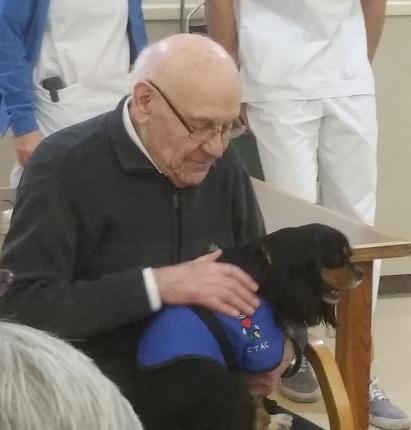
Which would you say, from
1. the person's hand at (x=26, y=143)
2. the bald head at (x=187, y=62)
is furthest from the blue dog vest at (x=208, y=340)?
the person's hand at (x=26, y=143)

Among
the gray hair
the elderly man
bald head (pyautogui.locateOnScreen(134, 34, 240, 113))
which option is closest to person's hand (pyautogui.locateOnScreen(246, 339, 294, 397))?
the elderly man

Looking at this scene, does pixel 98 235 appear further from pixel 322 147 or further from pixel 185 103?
pixel 322 147

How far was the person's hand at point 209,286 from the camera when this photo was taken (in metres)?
1.43

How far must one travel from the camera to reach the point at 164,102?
5.01ft

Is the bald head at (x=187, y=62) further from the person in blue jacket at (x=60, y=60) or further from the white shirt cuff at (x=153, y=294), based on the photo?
the person in blue jacket at (x=60, y=60)

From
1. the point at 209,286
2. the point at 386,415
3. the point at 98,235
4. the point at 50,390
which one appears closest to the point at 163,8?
the point at 386,415

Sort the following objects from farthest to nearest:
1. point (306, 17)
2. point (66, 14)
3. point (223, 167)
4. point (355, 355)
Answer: point (306, 17) < point (66, 14) < point (355, 355) < point (223, 167)

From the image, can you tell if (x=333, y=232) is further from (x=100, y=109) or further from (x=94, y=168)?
(x=100, y=109)

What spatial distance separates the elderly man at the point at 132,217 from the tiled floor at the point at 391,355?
1.04 metres

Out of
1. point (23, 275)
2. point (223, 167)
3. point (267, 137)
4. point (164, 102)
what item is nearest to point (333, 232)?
point (223, 167)

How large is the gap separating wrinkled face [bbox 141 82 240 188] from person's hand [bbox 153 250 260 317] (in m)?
0.18

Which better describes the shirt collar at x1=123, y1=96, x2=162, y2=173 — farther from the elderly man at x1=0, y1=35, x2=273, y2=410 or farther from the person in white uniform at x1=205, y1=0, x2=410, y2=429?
the person in white uniform at x1=205, y1=0, x2=410, y2=429

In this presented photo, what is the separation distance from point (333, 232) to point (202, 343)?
0.34 m

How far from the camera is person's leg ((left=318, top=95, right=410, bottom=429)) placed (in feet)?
8.13
